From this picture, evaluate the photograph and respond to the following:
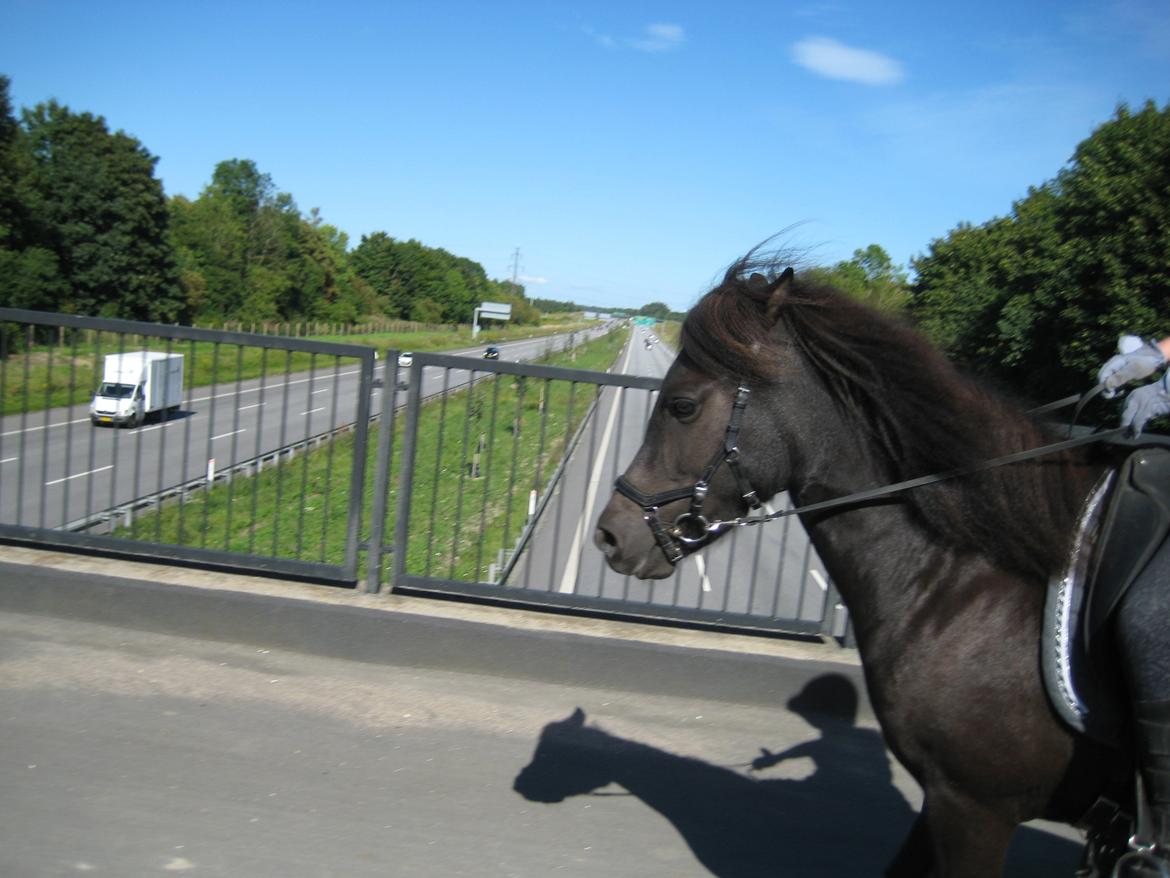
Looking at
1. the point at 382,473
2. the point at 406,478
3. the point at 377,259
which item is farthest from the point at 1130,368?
the point at 377,259

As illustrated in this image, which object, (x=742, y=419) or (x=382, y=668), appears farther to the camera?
(x=382, y=668)

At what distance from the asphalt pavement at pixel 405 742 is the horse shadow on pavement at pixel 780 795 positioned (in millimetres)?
13

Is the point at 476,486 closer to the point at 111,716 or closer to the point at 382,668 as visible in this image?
the point at 382,668

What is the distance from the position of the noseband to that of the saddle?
A: 3.12 ft

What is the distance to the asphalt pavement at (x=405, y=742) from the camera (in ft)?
12.3

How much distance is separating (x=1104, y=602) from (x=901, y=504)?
0.62m

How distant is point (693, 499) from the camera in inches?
112

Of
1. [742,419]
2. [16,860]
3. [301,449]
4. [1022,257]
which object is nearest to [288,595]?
[301,449]

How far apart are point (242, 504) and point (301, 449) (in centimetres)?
52

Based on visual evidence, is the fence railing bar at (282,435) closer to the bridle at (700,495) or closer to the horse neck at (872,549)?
the bridle at (700,495)

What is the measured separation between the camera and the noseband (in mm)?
2820

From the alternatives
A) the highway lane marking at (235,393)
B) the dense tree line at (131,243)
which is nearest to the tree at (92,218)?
the dense tree line at (131,243)

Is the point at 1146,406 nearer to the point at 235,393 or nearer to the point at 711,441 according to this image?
the point at 711,441

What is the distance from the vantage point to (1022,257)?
32.4 meters
